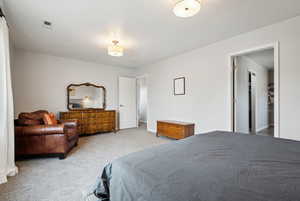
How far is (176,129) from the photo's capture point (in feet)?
12.2

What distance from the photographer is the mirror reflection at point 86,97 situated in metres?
4.58

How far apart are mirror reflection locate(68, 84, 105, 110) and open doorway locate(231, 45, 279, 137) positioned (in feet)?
13.3

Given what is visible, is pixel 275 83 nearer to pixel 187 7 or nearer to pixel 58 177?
pixel 187 7

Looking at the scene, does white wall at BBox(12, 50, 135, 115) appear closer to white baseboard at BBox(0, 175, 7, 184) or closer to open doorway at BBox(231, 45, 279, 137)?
white baseboard at BBox(0, 175, 7, 184)

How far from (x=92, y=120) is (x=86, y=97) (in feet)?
2.71

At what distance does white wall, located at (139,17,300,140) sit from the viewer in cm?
238

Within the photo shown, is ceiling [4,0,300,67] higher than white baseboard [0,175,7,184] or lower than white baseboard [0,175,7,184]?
higher

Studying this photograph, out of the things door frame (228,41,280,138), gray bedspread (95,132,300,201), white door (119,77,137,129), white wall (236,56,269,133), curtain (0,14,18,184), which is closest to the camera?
gray bedspread (95,132,300,201)

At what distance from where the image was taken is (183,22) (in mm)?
2484

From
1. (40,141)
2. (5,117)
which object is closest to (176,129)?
(40,141)

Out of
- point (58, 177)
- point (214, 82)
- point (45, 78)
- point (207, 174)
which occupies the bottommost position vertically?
point (58, 177)

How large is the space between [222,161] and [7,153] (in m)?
2.75

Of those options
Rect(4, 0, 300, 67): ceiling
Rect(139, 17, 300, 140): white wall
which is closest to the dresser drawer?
Rect(139, 17, 300, 140): white wall

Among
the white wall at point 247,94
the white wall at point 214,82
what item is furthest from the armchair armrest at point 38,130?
the white wall at point 247,94
